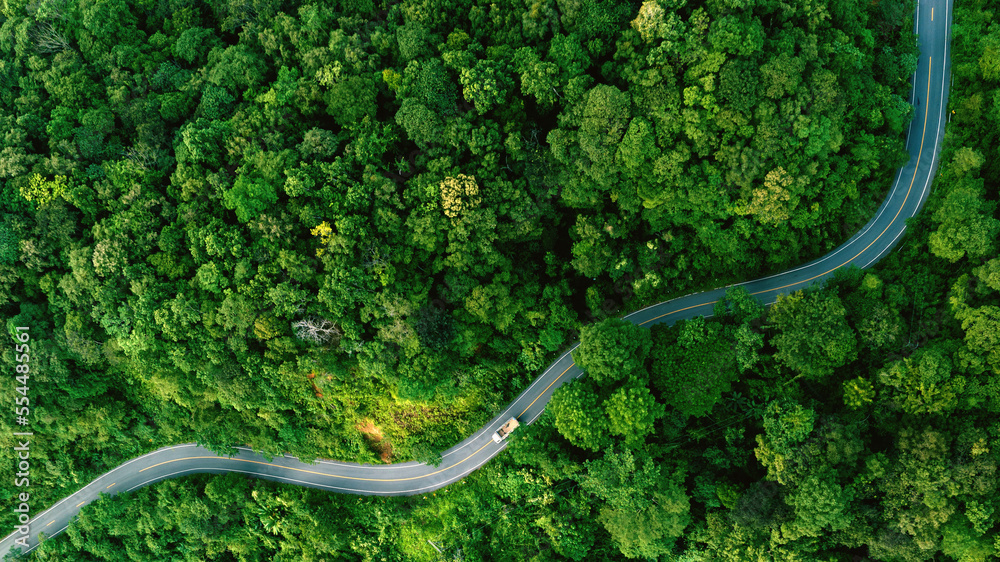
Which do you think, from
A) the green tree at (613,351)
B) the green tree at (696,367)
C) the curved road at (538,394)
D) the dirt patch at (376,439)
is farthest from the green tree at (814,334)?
the dirt patch at (376,439)

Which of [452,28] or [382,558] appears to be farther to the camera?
[382,558]

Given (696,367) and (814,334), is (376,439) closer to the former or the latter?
(696,367)

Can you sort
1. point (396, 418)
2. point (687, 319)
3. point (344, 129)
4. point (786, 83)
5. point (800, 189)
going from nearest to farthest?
1. point (786, 83)
2. point (800, 189)
3. point (344, 129)
4. point (687, 319)
5. point (396, 418)

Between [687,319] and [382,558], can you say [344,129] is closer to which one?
[687,319]

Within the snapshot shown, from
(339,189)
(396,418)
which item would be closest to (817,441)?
(396,418)

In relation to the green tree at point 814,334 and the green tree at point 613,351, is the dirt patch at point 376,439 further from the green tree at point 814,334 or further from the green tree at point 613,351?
the green tree at point 814,334

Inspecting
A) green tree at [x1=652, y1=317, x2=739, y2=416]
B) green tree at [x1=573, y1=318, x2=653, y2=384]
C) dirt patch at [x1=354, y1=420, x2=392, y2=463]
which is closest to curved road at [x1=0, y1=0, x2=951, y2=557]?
dirt patch at [x1=354, y1=420, x2=392, y2=463]
